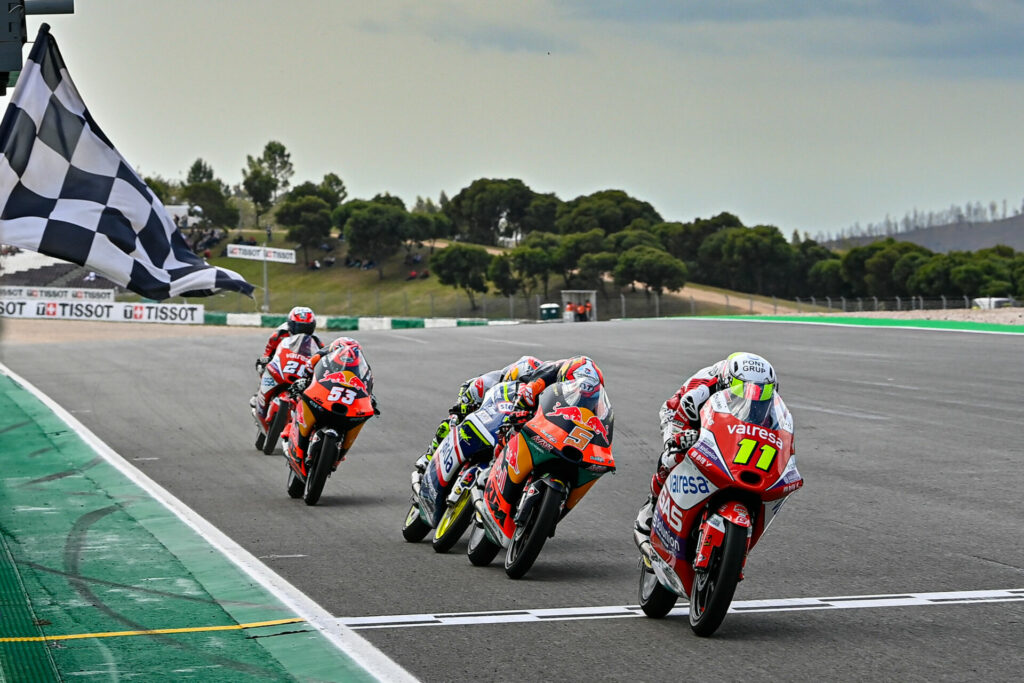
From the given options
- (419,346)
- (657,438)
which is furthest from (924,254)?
(657,438)

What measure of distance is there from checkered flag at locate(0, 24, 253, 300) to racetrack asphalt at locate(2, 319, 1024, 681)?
6.79ft

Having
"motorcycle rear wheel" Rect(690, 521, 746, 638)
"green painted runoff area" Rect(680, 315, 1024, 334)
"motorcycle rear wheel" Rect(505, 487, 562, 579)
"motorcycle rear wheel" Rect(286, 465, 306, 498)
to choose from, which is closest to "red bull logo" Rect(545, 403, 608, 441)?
"motorcycle rear wheel" Rect(505, 487, 562, 579)

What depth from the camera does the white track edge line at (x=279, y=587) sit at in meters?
6.04

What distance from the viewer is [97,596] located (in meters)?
7.45

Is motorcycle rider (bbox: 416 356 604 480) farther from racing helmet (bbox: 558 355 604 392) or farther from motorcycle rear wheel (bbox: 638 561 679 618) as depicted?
motorcycle rear wheel (bbox: 638 561 679 618)

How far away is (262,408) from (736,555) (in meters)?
10.3

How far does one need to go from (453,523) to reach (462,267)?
9426 cm

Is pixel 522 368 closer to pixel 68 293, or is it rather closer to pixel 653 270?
pixel 68 293

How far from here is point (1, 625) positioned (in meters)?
6.71

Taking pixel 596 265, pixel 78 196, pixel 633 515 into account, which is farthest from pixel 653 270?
pixel 78 196

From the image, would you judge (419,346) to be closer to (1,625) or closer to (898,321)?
(898,321)

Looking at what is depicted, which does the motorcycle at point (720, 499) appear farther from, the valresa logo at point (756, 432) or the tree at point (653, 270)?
the tree at point (653, 270)

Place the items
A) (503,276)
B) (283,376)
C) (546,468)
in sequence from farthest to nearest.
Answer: (503,276) → (283,376) → (546,468)

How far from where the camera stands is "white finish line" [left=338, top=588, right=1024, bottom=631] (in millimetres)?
6902
